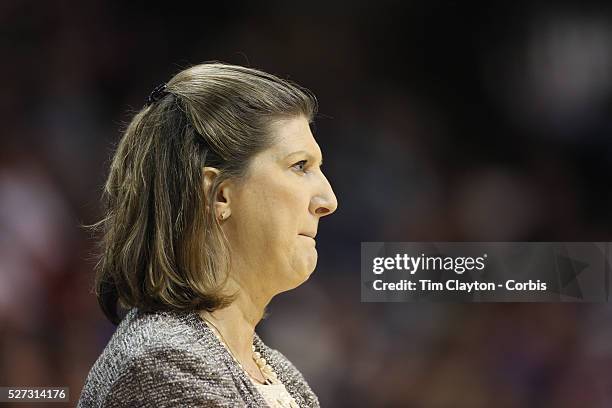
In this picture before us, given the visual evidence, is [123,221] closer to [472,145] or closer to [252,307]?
[252,307]

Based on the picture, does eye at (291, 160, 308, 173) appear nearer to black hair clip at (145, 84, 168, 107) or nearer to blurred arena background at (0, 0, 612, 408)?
black hair clip at (145, 84, 168, 107)

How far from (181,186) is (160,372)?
0.27 metres

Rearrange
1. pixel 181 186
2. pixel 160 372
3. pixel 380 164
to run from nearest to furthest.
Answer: pixel 160 372
pixel 181 186
pixel 380 164

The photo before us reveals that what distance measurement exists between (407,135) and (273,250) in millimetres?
1040

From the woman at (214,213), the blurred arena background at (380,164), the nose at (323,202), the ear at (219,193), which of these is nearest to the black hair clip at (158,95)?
the woman at (214,213)

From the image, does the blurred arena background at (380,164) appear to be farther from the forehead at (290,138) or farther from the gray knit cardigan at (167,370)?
the gray knit cardigan at (167,370)

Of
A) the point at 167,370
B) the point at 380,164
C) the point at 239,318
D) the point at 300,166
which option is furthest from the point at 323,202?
the point at 380,164

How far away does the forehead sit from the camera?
1.32 meters

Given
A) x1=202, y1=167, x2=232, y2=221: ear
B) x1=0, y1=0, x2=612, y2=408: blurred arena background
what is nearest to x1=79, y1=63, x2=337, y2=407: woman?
x1=202, y1=167, x2=232, y2=221: ear

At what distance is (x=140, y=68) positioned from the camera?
7.61ft

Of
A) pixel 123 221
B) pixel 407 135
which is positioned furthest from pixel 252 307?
pixel 407 135

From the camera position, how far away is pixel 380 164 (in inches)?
90.0

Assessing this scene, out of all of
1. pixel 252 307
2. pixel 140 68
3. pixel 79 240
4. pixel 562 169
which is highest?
pixel 140 68

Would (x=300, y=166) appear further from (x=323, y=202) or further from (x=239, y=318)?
(x=239, y=318)
